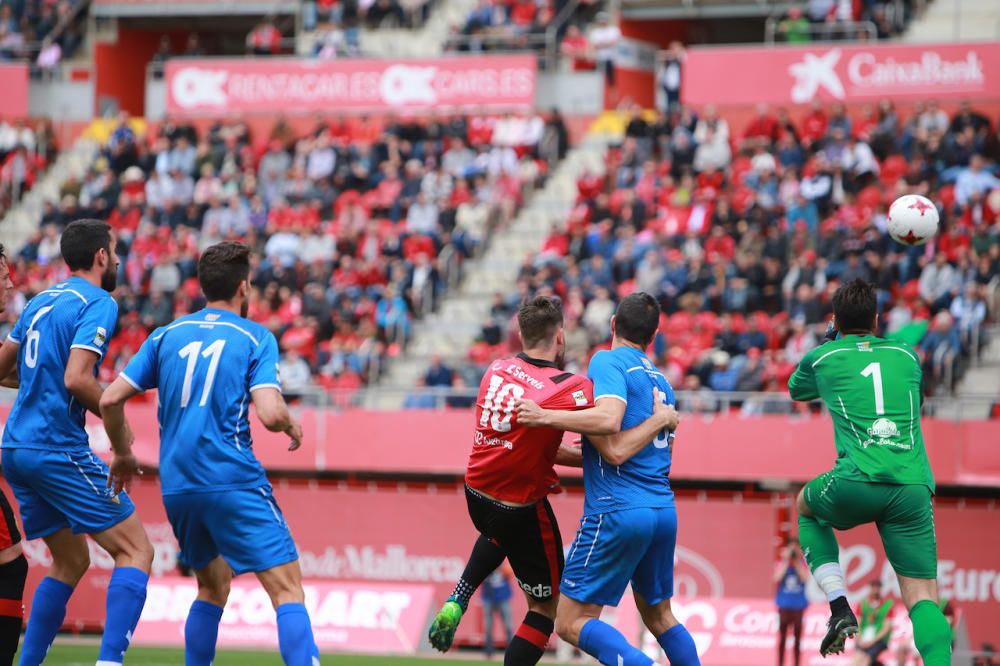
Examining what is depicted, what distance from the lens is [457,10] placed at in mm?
31188

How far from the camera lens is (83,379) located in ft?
26.3

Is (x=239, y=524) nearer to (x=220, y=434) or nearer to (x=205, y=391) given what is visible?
(x=220, y=434)

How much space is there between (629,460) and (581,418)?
1.56 feet

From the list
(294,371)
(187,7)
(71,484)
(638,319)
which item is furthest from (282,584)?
(187,7)

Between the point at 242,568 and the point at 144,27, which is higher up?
the point at 144,27

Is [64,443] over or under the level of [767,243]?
over

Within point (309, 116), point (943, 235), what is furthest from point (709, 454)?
point (309, 116)

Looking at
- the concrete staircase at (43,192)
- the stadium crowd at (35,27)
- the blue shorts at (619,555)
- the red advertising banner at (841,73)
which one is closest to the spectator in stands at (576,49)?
the red advertising banner at (841,73)

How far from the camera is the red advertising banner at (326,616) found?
1722 centimetres

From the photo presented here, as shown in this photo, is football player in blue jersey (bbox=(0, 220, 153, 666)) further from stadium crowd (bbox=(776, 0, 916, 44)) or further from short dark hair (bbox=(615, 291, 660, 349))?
stadium crowd (bbox=(776, 0, 916, 44))

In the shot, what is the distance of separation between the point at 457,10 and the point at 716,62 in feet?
23.0

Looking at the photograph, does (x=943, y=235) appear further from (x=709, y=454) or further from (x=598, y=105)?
(x=598, y=105)

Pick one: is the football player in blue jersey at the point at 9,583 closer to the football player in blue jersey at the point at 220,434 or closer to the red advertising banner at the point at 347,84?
the football player in blue jersey at the point at 220,434

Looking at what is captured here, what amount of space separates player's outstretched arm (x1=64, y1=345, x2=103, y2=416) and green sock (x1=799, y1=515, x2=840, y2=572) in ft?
13.9
